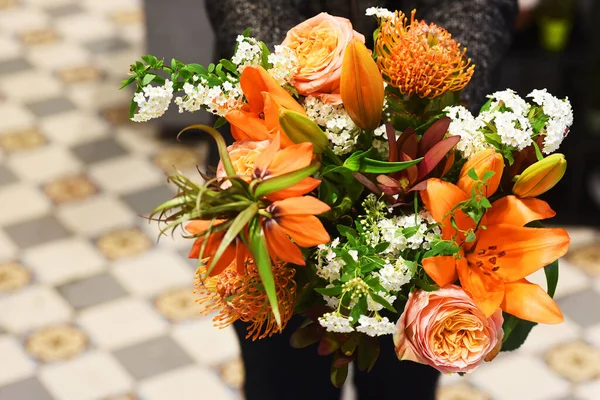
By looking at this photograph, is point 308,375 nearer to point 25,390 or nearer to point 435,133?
point 435,133

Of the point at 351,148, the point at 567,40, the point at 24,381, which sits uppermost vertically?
the point at 351,148

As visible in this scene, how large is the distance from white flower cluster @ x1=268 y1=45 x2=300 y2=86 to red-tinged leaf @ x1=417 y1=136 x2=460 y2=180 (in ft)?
0.62

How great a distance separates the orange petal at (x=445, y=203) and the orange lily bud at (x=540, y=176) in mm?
64

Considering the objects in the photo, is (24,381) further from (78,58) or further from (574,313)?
(78,58)

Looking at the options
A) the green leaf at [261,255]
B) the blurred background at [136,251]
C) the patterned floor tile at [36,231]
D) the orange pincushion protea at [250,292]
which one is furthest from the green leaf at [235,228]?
the patterned floor tile at [36,231]

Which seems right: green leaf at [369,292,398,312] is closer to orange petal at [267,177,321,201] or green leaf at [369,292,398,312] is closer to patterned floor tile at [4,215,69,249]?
orange petal at [267,177,321,201]

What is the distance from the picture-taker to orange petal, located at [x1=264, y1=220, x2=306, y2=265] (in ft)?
2.98

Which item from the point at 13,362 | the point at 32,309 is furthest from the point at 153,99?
the point at 32,309

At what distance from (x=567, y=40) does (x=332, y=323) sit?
2.18 m

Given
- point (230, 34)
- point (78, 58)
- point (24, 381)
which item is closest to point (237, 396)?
point (24, 381)

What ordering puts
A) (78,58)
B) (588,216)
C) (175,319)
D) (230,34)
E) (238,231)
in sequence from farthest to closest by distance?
(78,58), (588,216), (175,319), (230,34), (238,231)

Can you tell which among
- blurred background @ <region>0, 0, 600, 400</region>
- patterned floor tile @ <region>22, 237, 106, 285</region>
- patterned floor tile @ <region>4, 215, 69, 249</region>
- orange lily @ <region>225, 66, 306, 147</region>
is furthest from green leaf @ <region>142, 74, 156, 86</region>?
patterned floor tile @ <region>4, 215, 69, 249</region>

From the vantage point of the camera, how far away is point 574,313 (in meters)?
2.79

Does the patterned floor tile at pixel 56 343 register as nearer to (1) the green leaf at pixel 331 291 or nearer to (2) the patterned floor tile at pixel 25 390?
(2) the patterned floor tile at pixel 25 390
